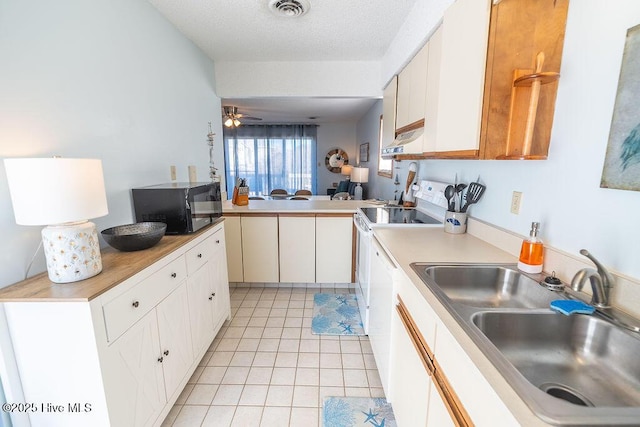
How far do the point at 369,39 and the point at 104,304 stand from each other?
9.13 ft

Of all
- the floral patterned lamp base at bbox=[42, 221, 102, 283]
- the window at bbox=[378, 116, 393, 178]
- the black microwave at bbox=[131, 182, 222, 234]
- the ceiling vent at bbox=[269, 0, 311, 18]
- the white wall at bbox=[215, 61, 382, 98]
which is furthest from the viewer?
the window at bbox=[378, 116, 393, 178]

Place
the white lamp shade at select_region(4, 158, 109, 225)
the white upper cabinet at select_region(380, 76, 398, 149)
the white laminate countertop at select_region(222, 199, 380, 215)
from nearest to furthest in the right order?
1. the white lamp shade at select_region(4, 158, 109, 225)
2. the white upper cabinet at select_region(380, 76, 398, 149)
3. the white laminate countertop at select_region(222, 199, 380, 215)

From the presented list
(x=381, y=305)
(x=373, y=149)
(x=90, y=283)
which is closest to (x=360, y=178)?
(x=373, y=149)

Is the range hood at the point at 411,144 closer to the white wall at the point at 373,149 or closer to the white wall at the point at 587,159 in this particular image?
the white wall at the point at 587,159

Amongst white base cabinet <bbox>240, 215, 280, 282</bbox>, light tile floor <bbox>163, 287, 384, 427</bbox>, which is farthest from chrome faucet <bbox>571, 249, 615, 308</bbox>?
white base cabinet <bbox>240, 215, 280, 282</bbox>

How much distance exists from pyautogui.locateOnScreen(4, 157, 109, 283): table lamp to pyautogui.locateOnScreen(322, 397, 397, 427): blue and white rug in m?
1.33

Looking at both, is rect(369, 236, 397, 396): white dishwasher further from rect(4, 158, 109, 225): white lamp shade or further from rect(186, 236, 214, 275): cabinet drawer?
rect(4, 158, 109, 225): white lamp shade

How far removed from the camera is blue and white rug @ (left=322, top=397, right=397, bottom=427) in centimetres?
151

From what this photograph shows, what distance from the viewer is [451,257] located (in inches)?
54.4

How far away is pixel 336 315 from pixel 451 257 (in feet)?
4.78

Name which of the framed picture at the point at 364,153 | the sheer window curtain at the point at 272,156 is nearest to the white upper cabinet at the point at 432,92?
the framed picture at the point at 364,153

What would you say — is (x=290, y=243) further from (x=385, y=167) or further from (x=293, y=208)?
(x=385, y=167)

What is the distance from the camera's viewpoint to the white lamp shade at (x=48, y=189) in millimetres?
962

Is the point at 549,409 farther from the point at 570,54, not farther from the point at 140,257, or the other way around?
the point at 140,257
